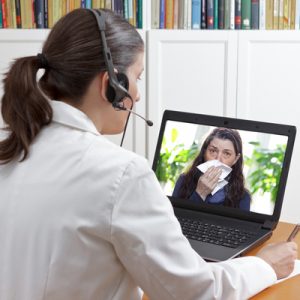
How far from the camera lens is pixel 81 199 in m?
1.08

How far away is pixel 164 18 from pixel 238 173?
4.57 feet

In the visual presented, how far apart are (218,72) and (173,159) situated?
119cm

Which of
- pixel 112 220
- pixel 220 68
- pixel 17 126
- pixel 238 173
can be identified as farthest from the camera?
pixel 220 68

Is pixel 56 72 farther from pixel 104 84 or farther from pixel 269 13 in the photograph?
pixel 269 13

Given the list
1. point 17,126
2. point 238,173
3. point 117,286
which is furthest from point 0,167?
point 238,173

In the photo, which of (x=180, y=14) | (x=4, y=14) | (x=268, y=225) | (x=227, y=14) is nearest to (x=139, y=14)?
(x=180, y=14)

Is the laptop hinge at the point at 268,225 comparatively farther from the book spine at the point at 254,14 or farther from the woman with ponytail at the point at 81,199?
the book spine at the point at 254,14

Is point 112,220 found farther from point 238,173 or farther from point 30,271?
point 238,173

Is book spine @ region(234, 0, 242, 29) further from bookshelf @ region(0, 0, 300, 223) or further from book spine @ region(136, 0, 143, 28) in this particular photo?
book spine @ region(136, 0, 143, 28)

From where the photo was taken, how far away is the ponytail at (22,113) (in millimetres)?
1173

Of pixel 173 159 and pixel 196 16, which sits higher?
pixel 196 16

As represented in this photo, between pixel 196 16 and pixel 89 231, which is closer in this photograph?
pixel 89 231

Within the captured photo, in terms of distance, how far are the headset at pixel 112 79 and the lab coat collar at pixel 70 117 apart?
77 millimetres

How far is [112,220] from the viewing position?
105 centimetres
